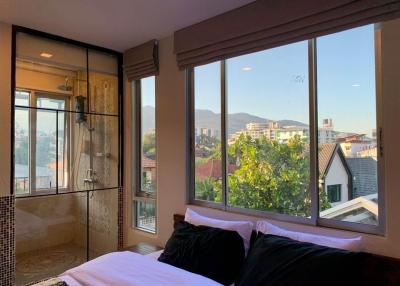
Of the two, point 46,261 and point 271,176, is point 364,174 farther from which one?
point 46,261

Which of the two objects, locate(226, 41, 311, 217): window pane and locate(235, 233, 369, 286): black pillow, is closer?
locate(235, 233, 369, 286): black pillow

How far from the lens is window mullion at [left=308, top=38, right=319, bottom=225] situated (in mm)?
2174

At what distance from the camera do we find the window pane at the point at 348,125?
6.42 feet

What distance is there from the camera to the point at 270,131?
248 cm

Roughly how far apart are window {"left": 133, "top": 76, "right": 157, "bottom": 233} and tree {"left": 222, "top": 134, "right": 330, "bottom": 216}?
3.43 ft

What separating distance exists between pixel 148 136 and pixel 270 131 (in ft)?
5.00

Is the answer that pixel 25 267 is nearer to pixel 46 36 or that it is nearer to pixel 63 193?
pixel 63 193

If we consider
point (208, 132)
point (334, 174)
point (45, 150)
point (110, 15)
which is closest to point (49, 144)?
point (45, 150)

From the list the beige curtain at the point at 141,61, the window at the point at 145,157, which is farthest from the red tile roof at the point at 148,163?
the beige curtain at the point at 141,61

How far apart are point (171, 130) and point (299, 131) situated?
1.30 m

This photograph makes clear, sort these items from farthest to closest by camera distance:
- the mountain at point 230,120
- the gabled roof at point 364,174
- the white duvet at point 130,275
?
the mountain at point 230,120 < the gabled roof at point 364,174 < the white duvet at point 130,275

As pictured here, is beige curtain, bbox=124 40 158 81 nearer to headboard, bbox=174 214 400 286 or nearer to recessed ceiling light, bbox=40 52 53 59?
recessed ceiling light, bbox=40 52 53 59

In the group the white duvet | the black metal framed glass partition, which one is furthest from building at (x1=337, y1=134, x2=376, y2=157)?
the black metal framed glass partition

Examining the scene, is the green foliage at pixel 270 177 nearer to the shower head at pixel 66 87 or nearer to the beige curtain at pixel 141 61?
the beige curtain at pixel 141 61
